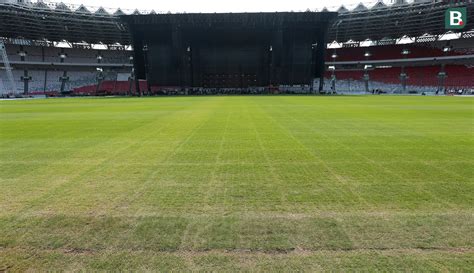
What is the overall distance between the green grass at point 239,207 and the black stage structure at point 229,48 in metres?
51.9

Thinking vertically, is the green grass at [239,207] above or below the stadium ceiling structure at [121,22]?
below

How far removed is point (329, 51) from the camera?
266 ft

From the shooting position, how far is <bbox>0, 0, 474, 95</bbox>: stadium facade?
192 ft

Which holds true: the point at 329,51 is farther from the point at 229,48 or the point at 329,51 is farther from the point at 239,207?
the point at 239,207

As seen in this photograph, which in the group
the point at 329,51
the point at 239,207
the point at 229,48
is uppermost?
the point at 329,51

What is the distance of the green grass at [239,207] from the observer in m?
3.13

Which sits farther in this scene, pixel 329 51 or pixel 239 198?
pixel 329 51

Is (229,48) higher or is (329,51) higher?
(329,51)

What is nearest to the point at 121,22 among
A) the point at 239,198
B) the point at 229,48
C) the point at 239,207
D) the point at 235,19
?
the point at 229,48

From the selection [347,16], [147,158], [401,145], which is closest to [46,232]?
[147,158]

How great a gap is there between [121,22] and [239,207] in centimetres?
6307

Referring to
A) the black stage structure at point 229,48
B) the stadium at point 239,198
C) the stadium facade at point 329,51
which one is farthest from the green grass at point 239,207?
the stadium facade at point 329,51

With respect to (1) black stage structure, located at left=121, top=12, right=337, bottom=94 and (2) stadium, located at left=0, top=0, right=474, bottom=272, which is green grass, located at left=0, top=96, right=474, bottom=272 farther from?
(1) black stage structure, located at left=121, top=12, right=337, bottom=94

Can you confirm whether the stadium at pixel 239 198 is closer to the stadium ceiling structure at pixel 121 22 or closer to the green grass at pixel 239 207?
the green grass at pixel 239 207
